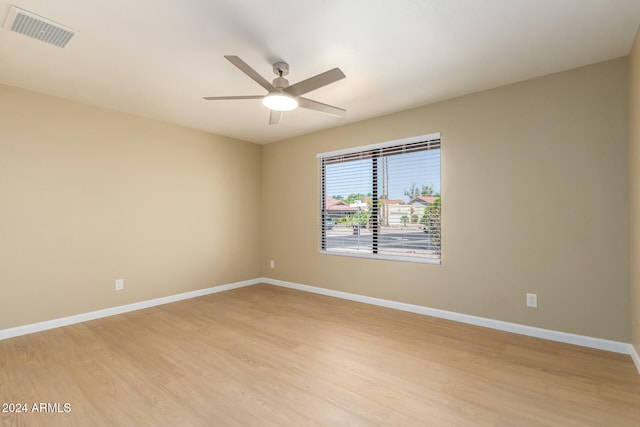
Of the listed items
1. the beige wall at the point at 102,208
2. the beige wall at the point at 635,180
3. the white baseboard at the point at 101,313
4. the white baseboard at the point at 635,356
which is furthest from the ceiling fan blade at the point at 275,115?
the white baseboard at the point at 635,356

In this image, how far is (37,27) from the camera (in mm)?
2160

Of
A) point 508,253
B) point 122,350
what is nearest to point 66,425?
point 122,350

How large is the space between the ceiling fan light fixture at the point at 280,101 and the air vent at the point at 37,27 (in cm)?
145

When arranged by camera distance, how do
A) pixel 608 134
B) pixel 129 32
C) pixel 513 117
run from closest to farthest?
pixel 129 32 → pixel 608 134 → pixel 513 117

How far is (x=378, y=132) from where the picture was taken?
13.5 feet

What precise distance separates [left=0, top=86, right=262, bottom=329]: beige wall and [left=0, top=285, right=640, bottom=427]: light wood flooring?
57 centimetres

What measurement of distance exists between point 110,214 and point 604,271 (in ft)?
17.0

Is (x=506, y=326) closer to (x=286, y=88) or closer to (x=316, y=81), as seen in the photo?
(x=316, y=81)

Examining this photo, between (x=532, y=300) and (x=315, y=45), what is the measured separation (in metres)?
3.08

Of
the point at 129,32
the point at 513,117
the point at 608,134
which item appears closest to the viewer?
the point at 129,32

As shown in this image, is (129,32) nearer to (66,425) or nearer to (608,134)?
(66,425)

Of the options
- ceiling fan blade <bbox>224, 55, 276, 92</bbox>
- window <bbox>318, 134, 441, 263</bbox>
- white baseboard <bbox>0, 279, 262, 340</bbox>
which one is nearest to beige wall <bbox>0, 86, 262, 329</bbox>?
white baseboard <bbox>0, 279, 262, 340</bbox>

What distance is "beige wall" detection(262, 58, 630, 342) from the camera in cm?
263

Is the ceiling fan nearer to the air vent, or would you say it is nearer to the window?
the air vent
